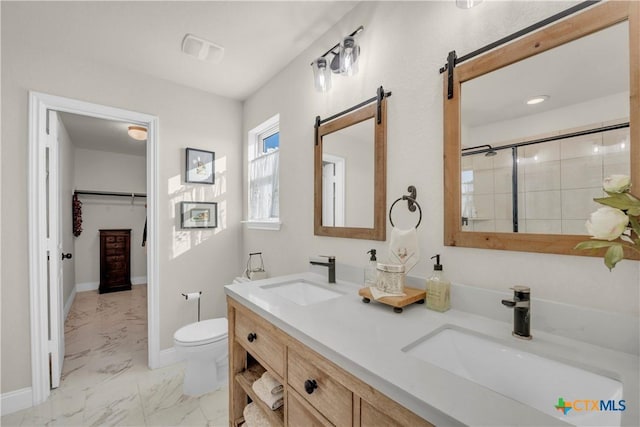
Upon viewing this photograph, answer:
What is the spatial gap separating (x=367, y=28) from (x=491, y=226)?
1.25 m

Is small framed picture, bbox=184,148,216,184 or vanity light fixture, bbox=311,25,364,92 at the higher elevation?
vanity light fixture, bbox=311,25,364,92

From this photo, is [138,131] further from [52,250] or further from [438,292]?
[438,292]

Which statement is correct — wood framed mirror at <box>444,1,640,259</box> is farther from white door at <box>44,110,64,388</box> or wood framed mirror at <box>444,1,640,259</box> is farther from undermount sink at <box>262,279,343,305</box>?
white door at <box>44,110,64,388</box>

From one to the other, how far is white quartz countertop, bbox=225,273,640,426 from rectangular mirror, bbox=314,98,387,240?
48 cm

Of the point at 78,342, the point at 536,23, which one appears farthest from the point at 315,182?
the point at 78,342

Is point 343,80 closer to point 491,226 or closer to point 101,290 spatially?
point 491,226

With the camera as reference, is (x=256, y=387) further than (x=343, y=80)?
No

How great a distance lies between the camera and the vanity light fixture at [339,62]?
1532 mm

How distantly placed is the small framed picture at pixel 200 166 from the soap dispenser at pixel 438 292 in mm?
2286

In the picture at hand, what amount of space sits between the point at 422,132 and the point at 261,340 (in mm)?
1171

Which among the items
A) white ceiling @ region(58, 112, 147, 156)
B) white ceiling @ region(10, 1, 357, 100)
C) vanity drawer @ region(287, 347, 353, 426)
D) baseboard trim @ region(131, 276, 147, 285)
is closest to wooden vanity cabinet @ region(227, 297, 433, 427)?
vanity drawer @ region(287, 347, 353, 426)

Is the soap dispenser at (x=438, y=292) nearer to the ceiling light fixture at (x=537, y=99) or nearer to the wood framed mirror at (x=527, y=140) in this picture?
the wood framed mirror at (x=527, y=140)

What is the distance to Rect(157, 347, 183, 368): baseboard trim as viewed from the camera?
238 centimetres

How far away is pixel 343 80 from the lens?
171 cm
